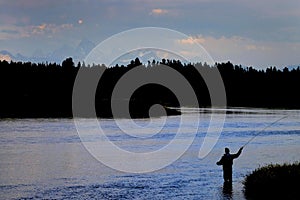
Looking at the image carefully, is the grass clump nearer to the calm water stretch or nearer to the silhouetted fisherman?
the calm water stretch

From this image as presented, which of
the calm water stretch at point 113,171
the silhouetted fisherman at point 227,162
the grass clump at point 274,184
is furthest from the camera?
the silhouetted fisherman at point 227,162

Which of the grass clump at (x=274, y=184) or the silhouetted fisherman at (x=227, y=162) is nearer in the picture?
the grass clump at (x=274, y=184)

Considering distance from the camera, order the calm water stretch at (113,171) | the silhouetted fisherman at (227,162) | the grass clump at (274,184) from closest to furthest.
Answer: the grass clump at (274,184) → the calm water stretch at (113,171) → the silhouetted fisherman at (227,162)

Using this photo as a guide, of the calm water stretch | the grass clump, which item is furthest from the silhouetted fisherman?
the grass clump

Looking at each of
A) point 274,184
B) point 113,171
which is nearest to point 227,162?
point 274,184

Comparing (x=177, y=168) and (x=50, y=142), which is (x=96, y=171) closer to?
(x=177, y=168)

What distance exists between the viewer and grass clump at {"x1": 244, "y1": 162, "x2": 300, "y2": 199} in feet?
80.4

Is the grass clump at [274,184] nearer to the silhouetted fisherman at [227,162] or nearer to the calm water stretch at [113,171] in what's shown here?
the calm water stretch at [113,171]

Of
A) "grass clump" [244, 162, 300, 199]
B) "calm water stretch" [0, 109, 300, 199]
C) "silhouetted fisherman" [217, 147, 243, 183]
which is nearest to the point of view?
"grass clump" [244, 162, 300, 199]

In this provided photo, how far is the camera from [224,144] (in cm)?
5838

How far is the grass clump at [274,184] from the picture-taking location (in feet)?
80.4

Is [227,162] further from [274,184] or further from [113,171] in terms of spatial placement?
[113,171]

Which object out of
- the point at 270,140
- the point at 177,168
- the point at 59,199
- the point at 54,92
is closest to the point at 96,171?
the point at 177,168

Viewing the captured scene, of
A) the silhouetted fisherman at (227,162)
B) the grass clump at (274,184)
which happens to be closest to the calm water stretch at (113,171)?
the silhouetted fisherman at (227,162)
